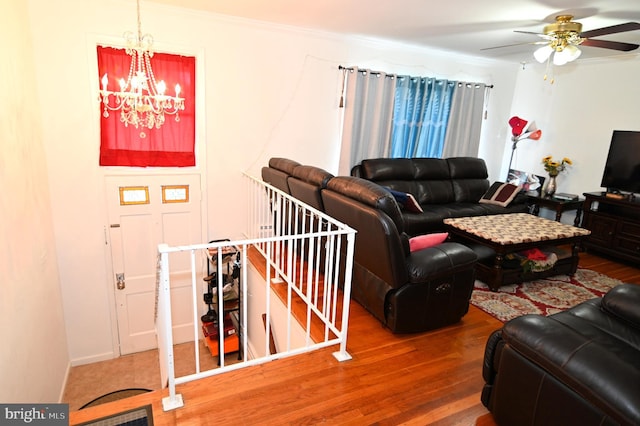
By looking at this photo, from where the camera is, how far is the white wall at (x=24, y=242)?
2191 millimetres

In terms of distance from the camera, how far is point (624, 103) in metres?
4.78

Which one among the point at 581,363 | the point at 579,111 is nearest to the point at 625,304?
the point at 581,363

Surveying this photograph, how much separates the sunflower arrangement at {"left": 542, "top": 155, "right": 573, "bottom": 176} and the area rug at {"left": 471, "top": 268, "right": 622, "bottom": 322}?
68.0 inches

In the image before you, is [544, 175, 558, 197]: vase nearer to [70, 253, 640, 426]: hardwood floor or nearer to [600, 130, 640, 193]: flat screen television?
[600, 130, 640, 193]: flat screen television

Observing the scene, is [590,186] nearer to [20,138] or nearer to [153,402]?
[153,402]

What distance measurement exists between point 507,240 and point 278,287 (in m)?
2.22

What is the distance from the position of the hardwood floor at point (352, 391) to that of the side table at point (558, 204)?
3251mm

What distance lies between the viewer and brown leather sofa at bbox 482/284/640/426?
1.32 m

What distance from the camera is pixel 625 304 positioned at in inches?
81.8

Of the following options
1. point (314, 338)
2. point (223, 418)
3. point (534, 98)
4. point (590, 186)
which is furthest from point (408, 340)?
point (534, 98)

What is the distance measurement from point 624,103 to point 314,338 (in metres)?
5.25

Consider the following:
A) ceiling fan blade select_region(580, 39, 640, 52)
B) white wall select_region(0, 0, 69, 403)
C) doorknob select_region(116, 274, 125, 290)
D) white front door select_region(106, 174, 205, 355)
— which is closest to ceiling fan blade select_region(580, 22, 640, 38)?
ceiling fan blade select_region(580, 39, 640, 52)

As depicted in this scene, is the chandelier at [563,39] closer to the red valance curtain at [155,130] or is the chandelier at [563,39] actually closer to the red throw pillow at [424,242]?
the red throw pillow at [424,242]

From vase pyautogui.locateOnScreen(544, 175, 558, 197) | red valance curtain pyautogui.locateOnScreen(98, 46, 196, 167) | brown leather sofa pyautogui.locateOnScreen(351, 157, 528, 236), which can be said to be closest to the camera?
red valance curtain pyautogui.locateOnScreen(98, 46, 196, 167)
